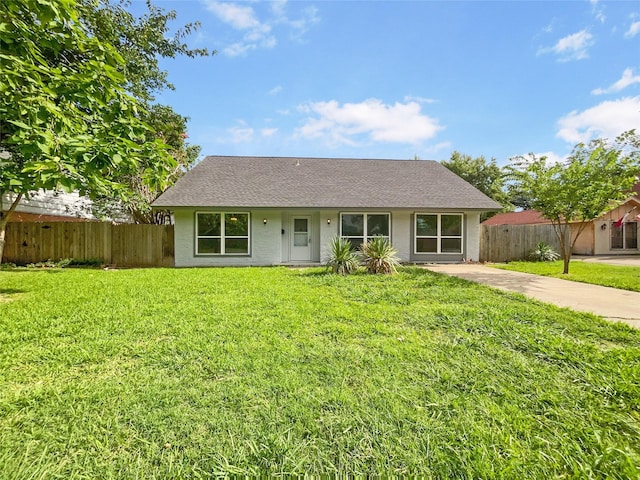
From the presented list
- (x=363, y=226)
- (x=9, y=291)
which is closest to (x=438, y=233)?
(x=363, y=226)

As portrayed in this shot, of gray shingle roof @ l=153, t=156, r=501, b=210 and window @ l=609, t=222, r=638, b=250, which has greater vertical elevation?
gray shingle roof @ l=153, t=156, r=501, b=210

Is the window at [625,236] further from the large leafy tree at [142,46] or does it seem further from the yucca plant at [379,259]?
the large leafy tree at [142,46]

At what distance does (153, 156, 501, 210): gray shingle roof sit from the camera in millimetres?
12906

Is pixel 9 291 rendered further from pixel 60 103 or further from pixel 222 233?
pixel 222 233

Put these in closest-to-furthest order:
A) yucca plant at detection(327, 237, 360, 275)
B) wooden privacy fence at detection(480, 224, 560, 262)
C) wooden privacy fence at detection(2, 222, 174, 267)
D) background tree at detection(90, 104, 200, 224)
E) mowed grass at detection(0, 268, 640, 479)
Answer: mowed grass at detection(0, 268, 640, 479), yucca plant at detection(327, 237, 360, 275), wooden privacy fence at detection(2, 222, 174, 267), background tree at detection(90, 104, 200, 224), wooden privacy fence at detection(480, 224, 560, 262)

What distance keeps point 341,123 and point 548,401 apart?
80.3ft

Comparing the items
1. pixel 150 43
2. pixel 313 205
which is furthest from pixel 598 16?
pixel 150 43

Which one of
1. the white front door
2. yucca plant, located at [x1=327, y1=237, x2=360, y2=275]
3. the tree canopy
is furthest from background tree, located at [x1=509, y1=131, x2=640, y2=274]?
the tree canopy

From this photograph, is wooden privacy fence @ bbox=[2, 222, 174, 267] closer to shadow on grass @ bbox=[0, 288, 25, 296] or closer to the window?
shadow on grass @ bbox=[0, 288, 25, 296]

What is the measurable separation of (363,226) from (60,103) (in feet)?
36.3

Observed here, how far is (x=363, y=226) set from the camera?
13594mm

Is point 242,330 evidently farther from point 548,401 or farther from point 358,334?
point 548,401

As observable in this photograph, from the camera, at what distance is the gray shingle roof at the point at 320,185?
12906 mm

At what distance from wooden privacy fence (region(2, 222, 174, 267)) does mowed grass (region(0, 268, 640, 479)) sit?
8.01m
